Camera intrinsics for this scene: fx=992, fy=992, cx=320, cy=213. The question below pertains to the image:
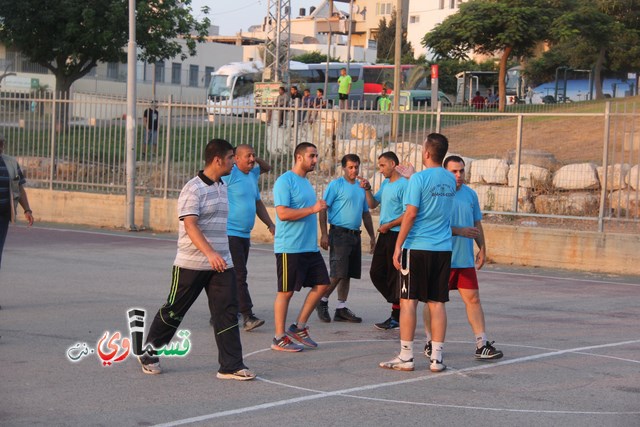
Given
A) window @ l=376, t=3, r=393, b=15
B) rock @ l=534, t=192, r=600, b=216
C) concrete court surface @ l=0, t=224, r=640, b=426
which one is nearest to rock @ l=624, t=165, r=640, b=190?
rock @ l=534, t=192, r=600, b=216

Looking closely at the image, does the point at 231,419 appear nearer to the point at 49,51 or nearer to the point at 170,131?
the point at 170,131

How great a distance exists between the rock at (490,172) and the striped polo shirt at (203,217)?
1032 cm

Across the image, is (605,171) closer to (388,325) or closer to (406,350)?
(388,325)

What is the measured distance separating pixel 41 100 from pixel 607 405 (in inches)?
659

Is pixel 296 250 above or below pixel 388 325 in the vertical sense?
above

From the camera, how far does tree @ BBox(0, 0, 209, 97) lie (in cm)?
3506

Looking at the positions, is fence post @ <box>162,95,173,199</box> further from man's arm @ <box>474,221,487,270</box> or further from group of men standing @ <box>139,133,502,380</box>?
man's arm @ <box>474,221,487,270</box>

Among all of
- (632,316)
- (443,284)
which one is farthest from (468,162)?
(443,284)

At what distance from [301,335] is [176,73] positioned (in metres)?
63.1

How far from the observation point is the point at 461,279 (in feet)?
28.8

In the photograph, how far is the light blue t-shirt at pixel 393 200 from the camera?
10141mm

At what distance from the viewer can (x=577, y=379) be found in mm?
8109

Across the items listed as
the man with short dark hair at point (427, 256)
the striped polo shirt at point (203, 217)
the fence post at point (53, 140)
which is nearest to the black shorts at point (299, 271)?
the man with short dark hair at point (427, 256)

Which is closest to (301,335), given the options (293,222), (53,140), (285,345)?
(285,345)
